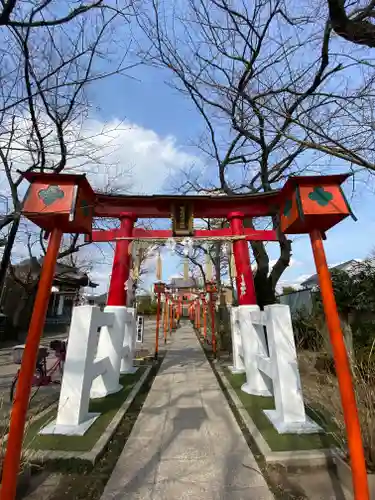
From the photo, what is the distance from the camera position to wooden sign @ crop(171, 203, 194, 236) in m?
6.20

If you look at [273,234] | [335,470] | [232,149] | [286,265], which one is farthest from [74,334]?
[232,149]

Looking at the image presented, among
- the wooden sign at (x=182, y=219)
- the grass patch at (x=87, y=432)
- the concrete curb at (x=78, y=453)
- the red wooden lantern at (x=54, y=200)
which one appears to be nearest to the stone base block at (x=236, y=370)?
the grass patch at (x=87, y=432)

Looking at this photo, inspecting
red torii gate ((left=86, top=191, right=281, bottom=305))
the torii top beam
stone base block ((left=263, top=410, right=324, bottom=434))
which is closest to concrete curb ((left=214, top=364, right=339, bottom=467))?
stone base block ((left=263, top=410, right=324, bottom=434))

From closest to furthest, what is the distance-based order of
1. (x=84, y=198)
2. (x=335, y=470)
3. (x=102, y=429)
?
(x=335, y=470) < (x=84, y=198) < (x=102, y=429)

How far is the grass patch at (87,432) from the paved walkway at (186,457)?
460mm

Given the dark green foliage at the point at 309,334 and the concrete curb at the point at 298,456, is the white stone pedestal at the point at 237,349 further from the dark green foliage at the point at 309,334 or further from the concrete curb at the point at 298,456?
the concrete curb at the point at 298,456

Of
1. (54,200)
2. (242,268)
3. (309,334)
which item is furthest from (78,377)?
(309,334)

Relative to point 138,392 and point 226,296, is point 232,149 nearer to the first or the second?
point 226,296

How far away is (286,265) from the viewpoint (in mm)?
9906

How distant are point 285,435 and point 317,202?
2.92 metres

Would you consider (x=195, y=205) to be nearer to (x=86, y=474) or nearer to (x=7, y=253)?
(x=7, y=253)

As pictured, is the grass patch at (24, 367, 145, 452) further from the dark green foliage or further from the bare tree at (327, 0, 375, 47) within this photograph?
the bare tree at (327, 0, 375, 47)

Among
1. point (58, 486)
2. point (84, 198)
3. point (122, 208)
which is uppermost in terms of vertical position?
point (122, 208)

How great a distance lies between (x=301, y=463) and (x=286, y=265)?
7.33 metres
